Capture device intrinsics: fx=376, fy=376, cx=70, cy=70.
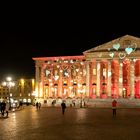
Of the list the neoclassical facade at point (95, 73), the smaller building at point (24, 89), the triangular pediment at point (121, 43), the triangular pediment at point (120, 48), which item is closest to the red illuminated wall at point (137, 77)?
the neoclassical facade at point (95, 73)

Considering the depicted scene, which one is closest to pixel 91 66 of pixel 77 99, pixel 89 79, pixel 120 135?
pixel 89 79

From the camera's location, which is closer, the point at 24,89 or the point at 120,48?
the point at 120,48

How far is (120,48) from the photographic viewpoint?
79.4 metres

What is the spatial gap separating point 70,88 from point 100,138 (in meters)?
71.0

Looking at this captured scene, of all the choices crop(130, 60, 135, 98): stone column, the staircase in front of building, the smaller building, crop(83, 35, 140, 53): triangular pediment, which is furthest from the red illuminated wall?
the smaller building

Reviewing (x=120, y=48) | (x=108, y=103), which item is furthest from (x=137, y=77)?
(x=108, y=103)

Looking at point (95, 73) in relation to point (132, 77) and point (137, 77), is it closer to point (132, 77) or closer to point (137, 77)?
point (132, 77)

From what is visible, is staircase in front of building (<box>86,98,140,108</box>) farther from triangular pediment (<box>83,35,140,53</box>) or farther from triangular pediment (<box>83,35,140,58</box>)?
triangular pediment (<box>83,35,140,53</box>)

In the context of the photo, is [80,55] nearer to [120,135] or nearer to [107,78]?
[107,78]

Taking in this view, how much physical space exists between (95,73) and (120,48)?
8.41m

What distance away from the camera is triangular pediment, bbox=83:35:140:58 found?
78125mm

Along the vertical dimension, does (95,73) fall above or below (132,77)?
above

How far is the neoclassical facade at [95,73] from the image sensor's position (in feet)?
258

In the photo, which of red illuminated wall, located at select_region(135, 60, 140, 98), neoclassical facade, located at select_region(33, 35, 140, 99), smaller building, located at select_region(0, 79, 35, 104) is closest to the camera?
neoclassical facade, located at select_region(33, 35, 140, 99)
